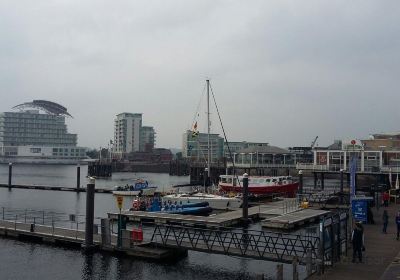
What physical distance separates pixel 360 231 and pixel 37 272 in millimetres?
17094

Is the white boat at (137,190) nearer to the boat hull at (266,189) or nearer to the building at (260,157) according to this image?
the boat hull at (266,189)

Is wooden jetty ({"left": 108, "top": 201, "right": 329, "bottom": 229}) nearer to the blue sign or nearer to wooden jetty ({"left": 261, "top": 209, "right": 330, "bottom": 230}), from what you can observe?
wooden jetty ({"left": 261, "top": 209, "right": 330, "bottom": 230})

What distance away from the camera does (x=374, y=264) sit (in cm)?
2106

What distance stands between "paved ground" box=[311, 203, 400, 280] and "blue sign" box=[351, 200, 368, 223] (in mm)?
4266

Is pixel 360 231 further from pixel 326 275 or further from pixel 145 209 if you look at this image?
pixel 145 209

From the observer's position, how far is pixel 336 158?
89.9 meters

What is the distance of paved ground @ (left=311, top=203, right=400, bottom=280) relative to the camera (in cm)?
1898

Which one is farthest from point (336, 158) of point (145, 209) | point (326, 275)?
point (326, 275)

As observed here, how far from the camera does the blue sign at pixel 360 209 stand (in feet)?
110

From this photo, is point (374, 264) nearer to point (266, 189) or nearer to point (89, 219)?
point (89, 219)

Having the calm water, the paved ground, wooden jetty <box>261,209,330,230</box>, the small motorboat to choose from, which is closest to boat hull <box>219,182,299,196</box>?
the small motorboat

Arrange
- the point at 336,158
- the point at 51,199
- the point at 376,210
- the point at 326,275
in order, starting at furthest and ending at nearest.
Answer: the point at 336,158
the point at 51,199
the point at 376,210
the point at 326,275

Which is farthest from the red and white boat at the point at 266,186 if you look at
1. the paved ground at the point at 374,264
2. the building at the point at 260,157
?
the paved ground at the point at 374,264

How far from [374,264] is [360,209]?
43.4ft
